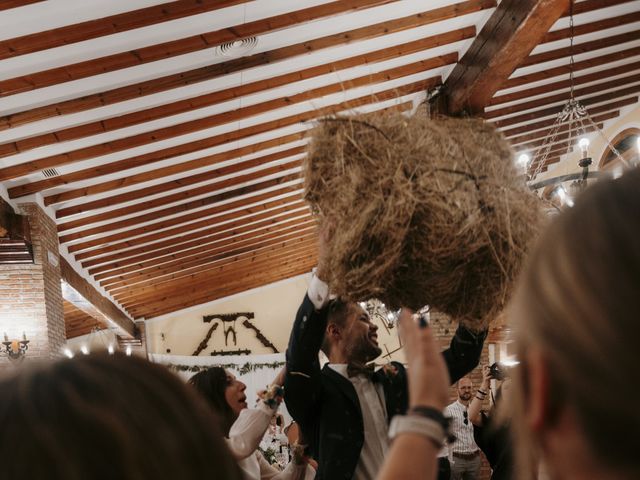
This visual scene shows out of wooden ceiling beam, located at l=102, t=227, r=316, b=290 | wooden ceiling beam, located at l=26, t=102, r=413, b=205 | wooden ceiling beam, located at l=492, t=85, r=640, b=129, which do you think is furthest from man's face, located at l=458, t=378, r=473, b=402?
wooden ceiling beam, located at l=102, t=227, r=316, b=290

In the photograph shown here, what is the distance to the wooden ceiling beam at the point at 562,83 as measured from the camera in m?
7.34

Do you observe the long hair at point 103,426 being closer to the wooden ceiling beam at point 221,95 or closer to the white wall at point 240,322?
the wooden ceiling beam at point 221,95

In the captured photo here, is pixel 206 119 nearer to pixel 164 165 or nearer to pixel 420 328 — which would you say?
pixel 164 165

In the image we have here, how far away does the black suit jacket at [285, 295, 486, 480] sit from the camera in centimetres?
A: 179

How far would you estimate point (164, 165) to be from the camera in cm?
649

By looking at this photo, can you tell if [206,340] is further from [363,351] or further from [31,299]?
[363,351]

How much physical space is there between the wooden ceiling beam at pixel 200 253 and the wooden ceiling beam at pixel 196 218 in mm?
970

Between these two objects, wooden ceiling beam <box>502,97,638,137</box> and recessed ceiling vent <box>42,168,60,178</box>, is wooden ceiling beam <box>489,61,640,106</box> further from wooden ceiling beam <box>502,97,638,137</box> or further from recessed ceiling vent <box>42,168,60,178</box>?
recessed ceiling vent <box>42,168,60,178</box>

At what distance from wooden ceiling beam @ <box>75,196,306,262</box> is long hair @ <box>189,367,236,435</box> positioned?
542 centimetres

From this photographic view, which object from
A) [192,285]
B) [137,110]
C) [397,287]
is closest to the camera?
[397,287]

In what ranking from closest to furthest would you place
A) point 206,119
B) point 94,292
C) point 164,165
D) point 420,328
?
point 420,328 < point 206,119 < point 164,165 < point 94,292

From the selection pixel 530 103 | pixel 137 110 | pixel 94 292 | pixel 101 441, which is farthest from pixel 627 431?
pixel 94 292

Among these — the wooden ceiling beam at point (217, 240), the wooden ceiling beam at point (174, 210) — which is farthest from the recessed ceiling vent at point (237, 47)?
the wooden ceiling beam at point (217, 240)

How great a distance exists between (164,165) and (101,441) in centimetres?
620
